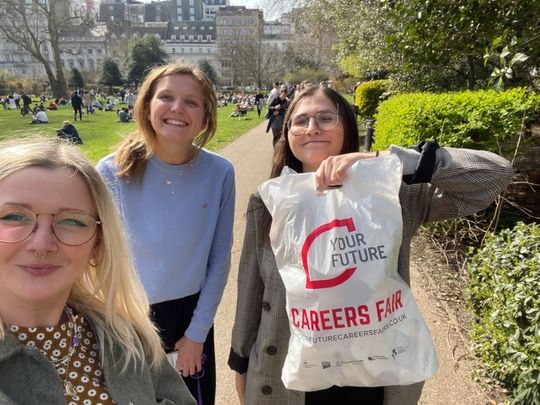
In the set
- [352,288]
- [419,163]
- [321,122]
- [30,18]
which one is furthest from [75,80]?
[352,288]

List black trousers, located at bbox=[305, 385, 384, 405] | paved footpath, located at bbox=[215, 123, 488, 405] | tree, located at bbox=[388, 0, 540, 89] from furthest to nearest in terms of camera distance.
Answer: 1. tree, located at bbox=[388, 0, 540, 89]
2. paved footpath, located at bbox=[215, 123, 488, 405]
3. black trousers, located at bbox=[305, 385, 384, 405]

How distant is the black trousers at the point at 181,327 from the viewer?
1.98 metres

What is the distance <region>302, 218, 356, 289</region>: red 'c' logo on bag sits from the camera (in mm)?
1236

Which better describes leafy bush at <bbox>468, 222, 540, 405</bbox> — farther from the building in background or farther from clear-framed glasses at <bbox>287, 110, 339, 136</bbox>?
the building in background

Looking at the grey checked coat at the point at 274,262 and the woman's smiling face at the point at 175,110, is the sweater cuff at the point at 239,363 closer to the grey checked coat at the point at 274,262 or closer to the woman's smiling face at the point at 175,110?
the grey checked coat at the point at 274,262

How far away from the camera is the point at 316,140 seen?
161cm

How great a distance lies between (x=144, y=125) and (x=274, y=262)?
3.04 feet

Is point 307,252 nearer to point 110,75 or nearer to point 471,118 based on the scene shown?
point 471,118

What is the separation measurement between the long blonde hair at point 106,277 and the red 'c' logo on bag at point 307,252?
0.58 meters

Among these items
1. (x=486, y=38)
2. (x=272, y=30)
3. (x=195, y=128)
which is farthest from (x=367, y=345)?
(x=272, y=30)

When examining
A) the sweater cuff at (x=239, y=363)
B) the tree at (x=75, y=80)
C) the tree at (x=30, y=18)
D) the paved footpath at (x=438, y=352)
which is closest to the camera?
the sweater cuff at (x=239, y=363)

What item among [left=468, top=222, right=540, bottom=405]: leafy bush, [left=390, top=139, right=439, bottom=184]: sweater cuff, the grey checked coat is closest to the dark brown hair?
the grey checked coat

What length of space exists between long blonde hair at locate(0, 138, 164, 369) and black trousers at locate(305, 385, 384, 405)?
676 mm

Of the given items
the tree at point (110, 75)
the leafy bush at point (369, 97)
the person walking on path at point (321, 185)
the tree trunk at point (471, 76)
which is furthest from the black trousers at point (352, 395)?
the tree at point (110, 75)
